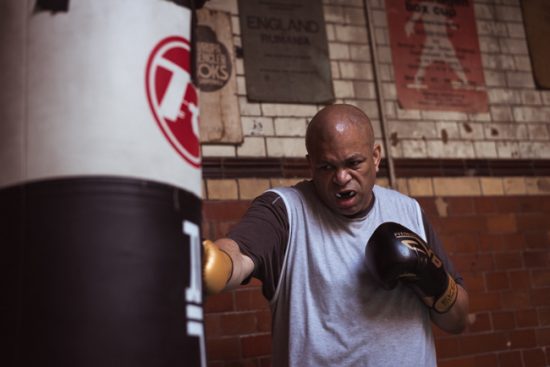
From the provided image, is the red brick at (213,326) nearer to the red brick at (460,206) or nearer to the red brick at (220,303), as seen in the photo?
the red brick at (220,303)

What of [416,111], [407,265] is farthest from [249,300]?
[416,111]

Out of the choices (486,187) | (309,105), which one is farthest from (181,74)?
(486,187)

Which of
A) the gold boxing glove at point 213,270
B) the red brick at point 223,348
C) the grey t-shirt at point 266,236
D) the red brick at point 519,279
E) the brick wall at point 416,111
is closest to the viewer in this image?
the gold boxing glove at point 213,270

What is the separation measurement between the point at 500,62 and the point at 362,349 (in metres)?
2.49

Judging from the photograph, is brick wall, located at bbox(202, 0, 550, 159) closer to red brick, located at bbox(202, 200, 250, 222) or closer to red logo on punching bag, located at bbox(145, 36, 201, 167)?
red brick, located at bbox(202, 200, 250, 222)

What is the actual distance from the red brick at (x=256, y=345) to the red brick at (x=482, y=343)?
3.54ft

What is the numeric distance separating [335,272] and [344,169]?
1.04ft

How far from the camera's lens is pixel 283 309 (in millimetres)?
1846

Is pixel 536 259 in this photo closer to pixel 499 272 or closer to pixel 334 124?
pixel 499 272

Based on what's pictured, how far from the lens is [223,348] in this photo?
8.81 feet

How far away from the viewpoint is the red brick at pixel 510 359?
3213 mm

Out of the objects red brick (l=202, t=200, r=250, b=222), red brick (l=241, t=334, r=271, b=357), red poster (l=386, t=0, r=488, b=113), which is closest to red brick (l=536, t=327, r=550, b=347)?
red poster (l=386, t=0, r=488, b=113)

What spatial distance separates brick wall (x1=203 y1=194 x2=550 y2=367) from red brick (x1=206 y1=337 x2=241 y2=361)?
107 cm

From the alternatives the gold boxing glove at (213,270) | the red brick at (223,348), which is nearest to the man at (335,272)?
the gold boxing glove at (213,270)
